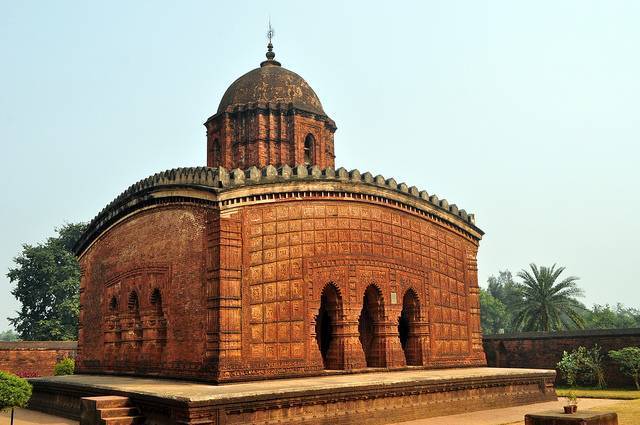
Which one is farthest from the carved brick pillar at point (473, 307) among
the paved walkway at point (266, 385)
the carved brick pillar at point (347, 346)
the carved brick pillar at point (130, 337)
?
the carved brick pillar at point (130, 337)

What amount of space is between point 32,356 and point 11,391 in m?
14.9

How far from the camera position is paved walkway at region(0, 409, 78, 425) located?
494 inches

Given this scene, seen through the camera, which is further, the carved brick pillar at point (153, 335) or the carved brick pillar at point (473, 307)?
the carved brick pillar at point (473, 307)

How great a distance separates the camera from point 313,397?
10680 millimetres

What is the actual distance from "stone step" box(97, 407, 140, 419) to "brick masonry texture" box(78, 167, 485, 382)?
1.81 m

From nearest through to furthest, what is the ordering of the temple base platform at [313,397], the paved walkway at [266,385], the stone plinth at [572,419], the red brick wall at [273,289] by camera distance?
1. the stone plinth at [572,419]
2. the temple base platform at [313,397]
3. the paved walkway at [266,385]
4. the red brick wall at [273,289]

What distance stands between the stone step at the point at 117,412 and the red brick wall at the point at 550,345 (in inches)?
676

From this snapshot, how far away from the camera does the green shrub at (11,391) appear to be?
10820 millimetres

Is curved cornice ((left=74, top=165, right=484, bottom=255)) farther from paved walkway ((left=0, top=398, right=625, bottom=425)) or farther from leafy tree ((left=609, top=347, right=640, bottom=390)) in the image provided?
leafy tree ((left=609, top=347, right=640, bottom=390))

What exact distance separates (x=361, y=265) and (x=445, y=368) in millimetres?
4334

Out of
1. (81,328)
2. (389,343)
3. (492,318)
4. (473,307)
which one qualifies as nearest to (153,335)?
(389,343)

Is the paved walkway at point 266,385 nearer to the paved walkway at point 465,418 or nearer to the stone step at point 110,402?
the stone step at point 110,402

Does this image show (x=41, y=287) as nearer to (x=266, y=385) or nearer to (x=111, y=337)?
(x=111, y=337)

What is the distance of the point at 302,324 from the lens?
13289 millimetres
